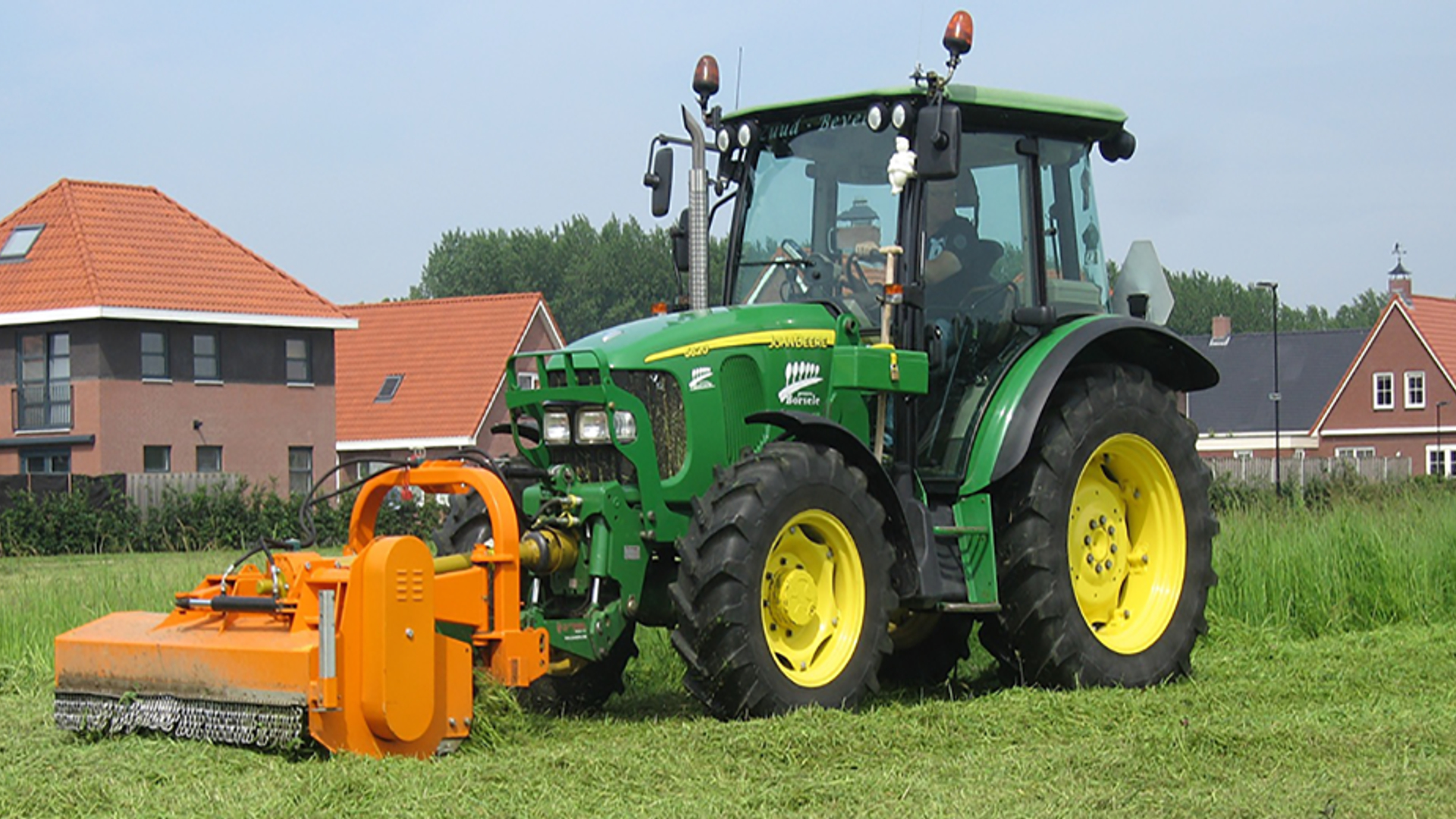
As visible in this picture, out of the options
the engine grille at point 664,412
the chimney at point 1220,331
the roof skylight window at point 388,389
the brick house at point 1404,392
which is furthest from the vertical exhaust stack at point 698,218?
the chimney at point 1220,331

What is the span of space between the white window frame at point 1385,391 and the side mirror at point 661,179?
5694 cm

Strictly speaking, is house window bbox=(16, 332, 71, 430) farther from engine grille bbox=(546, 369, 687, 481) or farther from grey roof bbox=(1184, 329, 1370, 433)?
grey roof bbox=(1184, 329, 1370, 433)

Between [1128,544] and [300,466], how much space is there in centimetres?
3430

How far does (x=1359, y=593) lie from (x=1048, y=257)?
415 centimetres

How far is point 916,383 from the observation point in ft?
26.5

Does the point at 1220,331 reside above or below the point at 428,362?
above

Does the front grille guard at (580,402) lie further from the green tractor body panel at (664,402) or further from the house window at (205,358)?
the house window at (205,358)

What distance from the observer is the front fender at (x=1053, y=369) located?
8.05 metres

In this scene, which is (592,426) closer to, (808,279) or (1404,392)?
(808,279)

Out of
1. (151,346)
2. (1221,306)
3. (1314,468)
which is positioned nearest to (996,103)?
(151,346)

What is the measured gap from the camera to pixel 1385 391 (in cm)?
6159

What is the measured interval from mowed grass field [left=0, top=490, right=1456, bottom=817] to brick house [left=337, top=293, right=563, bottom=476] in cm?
3710

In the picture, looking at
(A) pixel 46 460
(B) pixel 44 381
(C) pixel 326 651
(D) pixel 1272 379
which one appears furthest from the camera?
(D) pixel 1272 379

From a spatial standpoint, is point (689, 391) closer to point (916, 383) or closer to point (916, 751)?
point (916, 383)
